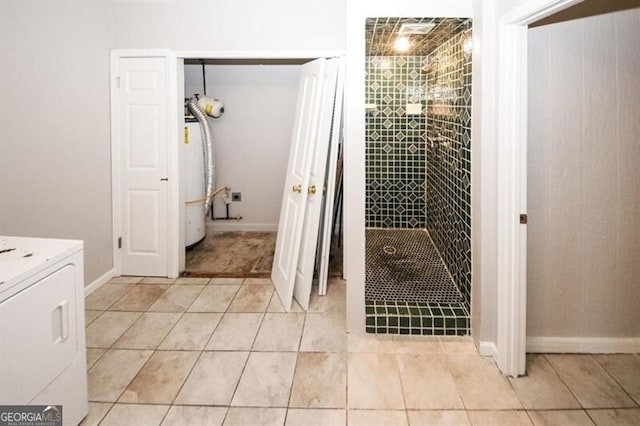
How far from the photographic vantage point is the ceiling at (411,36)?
9.73 feet

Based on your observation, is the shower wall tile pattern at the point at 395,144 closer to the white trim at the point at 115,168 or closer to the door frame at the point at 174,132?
the door frame at the point at 174,132

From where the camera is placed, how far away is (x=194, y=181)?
496 cm

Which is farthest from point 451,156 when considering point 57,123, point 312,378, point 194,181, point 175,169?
point 57,123

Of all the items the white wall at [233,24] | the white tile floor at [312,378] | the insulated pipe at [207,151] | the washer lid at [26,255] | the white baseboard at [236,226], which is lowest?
the white tile floor at [312,378]

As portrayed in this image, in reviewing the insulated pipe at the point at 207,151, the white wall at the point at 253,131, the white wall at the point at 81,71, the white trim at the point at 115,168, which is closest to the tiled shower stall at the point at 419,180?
the white wall at the point at 81,71

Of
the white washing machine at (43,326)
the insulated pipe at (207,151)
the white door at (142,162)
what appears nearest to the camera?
the white washing machine at (43,326)

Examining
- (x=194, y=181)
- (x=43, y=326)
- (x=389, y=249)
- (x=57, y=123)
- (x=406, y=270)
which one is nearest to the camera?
(x=43, y=326)

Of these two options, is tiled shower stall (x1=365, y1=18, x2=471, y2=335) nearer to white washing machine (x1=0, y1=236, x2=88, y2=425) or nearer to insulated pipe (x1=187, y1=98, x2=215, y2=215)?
white washing machine (x1=0, y1=236, x2=88, y2=425)

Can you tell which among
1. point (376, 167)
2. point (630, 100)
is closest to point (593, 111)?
point (630, 100)

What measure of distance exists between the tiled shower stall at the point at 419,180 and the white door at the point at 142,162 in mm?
1790

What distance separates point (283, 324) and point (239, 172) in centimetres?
309

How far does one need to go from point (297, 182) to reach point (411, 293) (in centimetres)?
117

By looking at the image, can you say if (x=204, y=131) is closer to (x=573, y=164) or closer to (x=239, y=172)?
(x=239, y=172)

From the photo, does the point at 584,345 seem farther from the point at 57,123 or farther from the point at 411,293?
the point at 57,123
